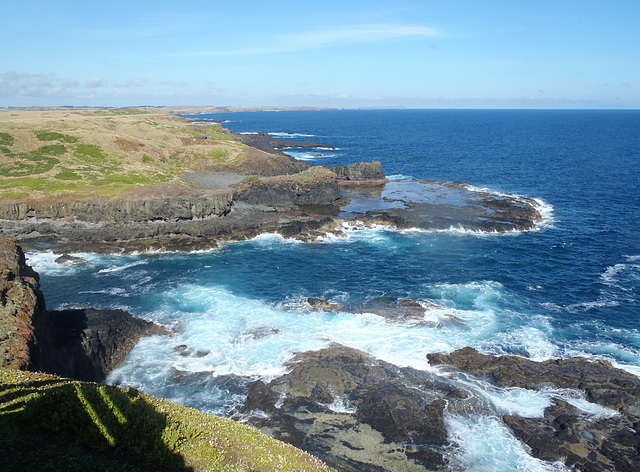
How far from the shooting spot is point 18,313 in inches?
993

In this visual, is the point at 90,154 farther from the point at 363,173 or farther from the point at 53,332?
the point at 53,332

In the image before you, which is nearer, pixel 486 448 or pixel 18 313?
pixel 486 448

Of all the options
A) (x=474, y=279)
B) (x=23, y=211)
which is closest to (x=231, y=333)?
(x=474, y=279)

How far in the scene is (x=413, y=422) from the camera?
2411cm

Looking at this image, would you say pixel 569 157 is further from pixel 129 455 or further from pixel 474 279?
pixel 129 455

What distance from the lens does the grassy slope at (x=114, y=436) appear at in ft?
43.9

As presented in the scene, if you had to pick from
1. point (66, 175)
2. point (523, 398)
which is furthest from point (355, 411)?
point (66, 175)

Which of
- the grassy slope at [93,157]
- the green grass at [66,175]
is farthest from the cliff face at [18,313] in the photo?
the green grass at [66,175]

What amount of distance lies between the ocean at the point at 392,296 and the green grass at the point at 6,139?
37.9 meters

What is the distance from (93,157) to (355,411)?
72.4 metres

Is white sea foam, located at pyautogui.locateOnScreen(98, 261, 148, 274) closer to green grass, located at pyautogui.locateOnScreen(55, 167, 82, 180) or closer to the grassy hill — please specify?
the grassy hill

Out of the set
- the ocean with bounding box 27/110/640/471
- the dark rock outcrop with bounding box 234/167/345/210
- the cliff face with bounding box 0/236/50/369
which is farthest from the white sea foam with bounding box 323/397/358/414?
the dark rock outcrop with bounding box 234/167/345/210

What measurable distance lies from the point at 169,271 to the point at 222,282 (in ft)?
22.8

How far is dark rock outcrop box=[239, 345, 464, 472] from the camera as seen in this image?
864 inches
